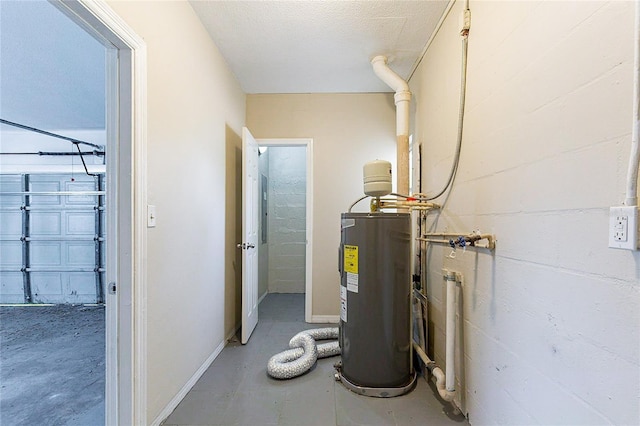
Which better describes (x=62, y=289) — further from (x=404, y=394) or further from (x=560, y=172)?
(x=560, y=172)

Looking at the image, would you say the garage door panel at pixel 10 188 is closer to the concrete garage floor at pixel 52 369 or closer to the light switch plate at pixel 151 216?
the concrete garage floor at pixel 52 369

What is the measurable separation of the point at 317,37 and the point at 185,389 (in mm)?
2828

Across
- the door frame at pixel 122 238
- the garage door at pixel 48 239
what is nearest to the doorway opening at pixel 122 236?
the door frame at pixel 122 238

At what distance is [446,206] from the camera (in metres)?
1.95

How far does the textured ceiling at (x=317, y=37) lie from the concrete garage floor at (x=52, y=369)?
110 inches

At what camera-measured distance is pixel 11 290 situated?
12.8 feet

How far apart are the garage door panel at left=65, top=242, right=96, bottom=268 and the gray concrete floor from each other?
3066mm

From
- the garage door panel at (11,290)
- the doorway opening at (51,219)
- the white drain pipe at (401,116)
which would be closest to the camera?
the doorway opening at (51,219)

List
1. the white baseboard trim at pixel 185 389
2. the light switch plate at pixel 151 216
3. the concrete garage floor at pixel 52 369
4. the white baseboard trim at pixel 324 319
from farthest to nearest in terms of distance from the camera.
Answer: the white baseboard trim at pixel 324 319
the concrete garage floor at pixel 52 369
the white baseboard trim at pixel 185 389
the light switch plate at pixel 151 216

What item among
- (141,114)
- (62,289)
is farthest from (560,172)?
(62,289)

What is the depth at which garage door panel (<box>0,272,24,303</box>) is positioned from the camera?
3.91m

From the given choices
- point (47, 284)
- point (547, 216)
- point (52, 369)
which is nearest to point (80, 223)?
point (47, 284)

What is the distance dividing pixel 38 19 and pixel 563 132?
299cm

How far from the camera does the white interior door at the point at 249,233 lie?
2.59 metres
